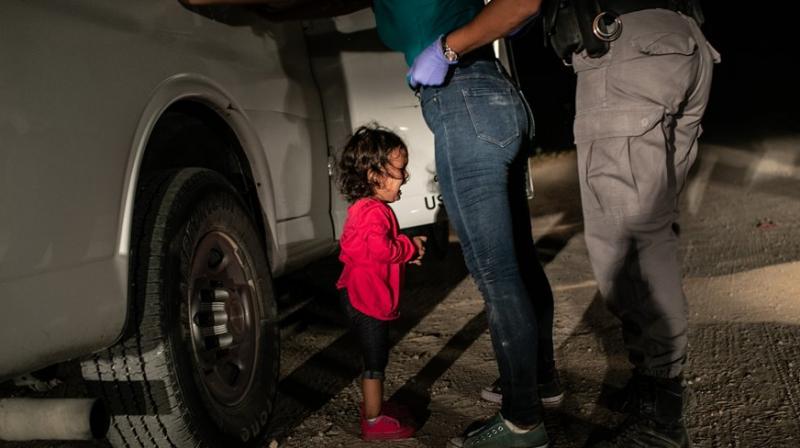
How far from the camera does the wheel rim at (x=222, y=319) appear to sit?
7.51 feet

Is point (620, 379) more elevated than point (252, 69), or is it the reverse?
point (252, 69)

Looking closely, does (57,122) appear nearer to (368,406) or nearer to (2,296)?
(2,296)

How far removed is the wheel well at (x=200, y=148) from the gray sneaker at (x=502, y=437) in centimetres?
110

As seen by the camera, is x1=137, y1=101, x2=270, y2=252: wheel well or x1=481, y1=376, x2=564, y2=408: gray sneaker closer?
x1=137, y1=101, x2=270, y2=252: wheel well

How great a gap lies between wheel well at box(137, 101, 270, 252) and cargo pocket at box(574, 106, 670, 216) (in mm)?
1277

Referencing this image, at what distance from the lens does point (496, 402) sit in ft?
9.02

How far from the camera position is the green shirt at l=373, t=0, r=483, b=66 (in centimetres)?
219

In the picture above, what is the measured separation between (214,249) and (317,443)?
79 cm

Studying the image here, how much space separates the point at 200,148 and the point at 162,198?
51 cm

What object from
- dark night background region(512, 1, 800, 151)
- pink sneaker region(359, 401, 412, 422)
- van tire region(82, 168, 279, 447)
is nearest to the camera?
van tire region(82, 168, 279, 447)

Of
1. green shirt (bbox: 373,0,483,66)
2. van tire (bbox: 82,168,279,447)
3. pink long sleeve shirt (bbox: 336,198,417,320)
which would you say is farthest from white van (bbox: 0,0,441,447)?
green shirt (bbox: 373,0,483,66)

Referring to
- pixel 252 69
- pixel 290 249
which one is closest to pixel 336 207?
pixel 290 249

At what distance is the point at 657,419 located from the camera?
87.2 inches

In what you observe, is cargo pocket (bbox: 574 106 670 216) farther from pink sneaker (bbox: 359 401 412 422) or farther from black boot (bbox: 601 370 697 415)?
pink sneaker (bbox: 359 401 412 422)
